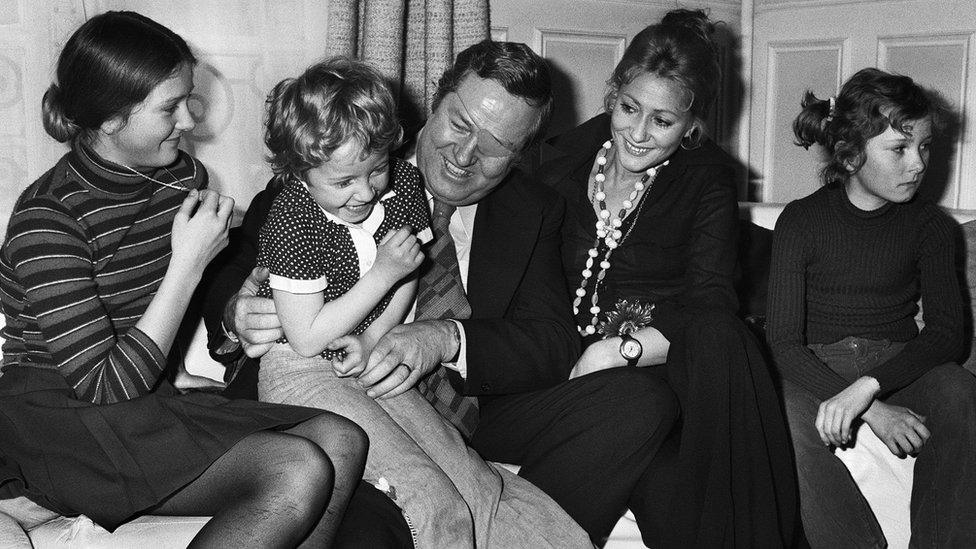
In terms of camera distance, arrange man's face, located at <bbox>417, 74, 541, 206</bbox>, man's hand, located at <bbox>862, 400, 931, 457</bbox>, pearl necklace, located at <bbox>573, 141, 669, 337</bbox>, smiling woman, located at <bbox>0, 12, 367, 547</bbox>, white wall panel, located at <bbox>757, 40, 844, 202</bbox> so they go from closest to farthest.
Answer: smiling woman, located at <bbox>0, 12, 367, 547</bbox>
man's face, located at <bbox>417, 74, 541, 206</bbox>
man's hand, located at <bbox>862, 400, 931, 457</bbox>
pearl necklace, located at <bbox>573, 141, 669, 337</bbox>
white wall panel, located at <bbox>757, 40, 844, 202</bbox>

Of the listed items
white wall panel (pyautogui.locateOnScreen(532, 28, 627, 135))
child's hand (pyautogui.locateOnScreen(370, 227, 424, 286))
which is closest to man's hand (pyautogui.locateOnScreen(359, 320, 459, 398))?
child's hand (pyautogui.locateOnScreen(370, 227, 424, 286))

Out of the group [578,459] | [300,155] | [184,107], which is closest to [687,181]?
[578,459]

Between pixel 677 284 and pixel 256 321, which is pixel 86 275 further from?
pixel 677 284

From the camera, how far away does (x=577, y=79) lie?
9.61 feet

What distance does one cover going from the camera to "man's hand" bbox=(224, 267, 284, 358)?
5.39 ft

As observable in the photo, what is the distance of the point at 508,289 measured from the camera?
189 cm

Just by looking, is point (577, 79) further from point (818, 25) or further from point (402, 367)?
point (402, 367)

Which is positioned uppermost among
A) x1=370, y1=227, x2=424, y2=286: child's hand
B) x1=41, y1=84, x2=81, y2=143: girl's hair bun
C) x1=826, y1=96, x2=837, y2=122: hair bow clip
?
x1=41, y1=84, x2=81, y2=143: girl's hair bun

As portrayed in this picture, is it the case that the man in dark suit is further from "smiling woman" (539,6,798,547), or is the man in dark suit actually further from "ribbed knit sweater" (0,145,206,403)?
"ribbed knit sweater" (0,145,206,403)

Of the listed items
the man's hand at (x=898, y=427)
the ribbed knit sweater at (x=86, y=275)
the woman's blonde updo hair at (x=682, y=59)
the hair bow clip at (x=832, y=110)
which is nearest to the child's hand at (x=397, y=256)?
the ribbed knit sweater at (x=86, y=275)

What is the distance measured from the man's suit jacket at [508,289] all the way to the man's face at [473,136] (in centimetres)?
10

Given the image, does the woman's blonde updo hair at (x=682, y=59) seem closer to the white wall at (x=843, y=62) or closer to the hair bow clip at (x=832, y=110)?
the hair bow clip at (x=832, y=110)

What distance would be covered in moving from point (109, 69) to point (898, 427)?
1566 millimetres

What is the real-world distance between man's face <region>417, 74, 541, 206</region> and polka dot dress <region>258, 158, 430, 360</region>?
0.45 feet
